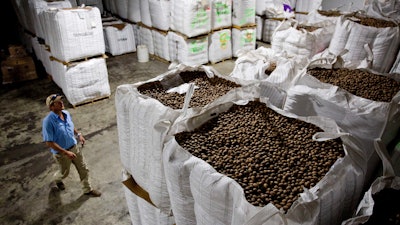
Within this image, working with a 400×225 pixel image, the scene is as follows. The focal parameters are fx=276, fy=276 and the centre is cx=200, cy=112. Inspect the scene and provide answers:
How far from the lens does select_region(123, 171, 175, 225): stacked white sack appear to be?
188 centimetres

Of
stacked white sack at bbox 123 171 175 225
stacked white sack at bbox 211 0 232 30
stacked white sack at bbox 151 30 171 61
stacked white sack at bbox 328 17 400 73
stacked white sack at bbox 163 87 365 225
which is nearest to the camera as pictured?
stacked white sack at bbox 163 87 365 225

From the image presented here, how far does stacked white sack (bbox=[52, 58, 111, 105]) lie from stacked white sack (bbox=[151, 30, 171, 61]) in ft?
6.38

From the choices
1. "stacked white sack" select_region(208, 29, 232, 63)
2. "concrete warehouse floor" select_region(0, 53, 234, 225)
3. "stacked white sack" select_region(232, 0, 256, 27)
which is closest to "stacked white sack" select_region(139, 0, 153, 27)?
"stacked white sack" select_region(208, 29, 232, 63)

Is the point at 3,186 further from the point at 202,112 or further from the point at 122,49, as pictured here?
the point at 122,49

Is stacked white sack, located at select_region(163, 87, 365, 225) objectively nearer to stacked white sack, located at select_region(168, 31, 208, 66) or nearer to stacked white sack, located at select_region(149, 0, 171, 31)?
stacked white sack, located at select_region(168, 31, 208, 66)

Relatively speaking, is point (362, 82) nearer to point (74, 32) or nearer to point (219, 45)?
point (74, 32)

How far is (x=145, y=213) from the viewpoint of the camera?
6.55 feet

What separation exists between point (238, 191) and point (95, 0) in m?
8.36

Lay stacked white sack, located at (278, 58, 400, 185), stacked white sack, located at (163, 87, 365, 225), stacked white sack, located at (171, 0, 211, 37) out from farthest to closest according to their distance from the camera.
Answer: stacked white sack, located at (171, 0, 211, 37), stacked white sack, located at (278, 58, 400, 185), stacked white sack, located at (163, 87, 365, 225)

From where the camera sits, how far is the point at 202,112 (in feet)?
4.93

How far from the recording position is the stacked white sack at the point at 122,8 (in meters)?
7.11

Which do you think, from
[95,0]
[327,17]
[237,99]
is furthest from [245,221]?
[95,0]

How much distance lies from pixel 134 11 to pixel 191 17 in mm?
2286

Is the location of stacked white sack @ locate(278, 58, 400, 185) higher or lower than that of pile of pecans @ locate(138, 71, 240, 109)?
lower
